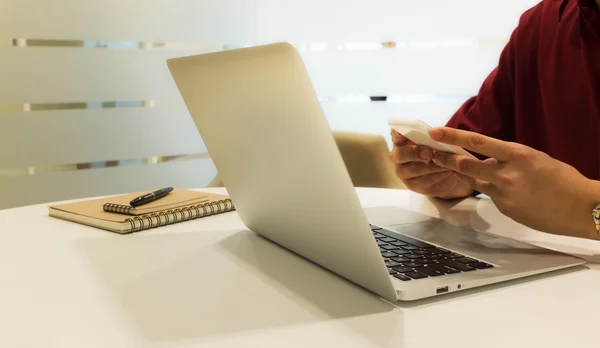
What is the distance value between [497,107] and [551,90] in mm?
149

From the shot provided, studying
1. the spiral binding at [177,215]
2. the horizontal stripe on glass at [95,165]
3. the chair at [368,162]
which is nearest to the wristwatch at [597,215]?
the spiral binding at [177,215]

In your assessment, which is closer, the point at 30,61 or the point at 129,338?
the point at 129,338

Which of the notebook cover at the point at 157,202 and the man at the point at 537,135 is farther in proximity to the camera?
the notebook cover at the point at 157,202

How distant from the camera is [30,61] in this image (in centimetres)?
237

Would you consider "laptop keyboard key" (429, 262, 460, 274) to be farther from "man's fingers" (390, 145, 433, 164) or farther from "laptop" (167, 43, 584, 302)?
"man's fingers" (390, 145, 433, 164)

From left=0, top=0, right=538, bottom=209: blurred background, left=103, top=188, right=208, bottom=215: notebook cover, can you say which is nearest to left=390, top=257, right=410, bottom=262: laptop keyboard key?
left=103, top=188, right=208, bottom=215: notebook cover

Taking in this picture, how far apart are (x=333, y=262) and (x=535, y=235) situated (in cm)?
39

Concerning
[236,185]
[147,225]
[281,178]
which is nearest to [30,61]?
[147,225]

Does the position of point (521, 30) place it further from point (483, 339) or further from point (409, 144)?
point (483, 339)

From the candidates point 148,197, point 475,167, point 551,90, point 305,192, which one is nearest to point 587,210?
point 475,167

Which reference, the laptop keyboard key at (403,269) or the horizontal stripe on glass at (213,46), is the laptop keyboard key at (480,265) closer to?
the laptop keyboard key at (403,269)

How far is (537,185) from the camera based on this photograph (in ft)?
2.46

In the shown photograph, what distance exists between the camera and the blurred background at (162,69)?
237 cm

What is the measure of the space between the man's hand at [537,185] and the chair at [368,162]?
3.55ft
